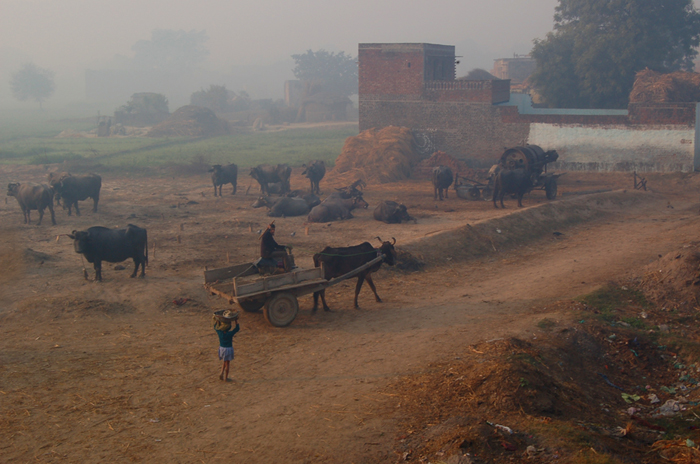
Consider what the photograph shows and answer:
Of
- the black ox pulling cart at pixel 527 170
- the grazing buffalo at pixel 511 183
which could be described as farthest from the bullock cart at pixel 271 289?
the black ox pulling cart at pixel 527 170

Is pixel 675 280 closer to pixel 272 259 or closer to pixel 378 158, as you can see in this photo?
pixel 272 259

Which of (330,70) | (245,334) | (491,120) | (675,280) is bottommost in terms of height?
(245,334)

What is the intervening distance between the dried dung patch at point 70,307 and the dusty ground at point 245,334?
41 millimetres

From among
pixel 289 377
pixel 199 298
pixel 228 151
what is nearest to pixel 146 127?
pixel 228 151

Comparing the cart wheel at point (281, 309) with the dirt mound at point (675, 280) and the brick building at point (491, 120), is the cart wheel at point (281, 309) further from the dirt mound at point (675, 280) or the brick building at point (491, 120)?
the brick building at point (491, 120)

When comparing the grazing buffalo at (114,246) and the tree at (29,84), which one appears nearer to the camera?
the grazing buffalo at (114,246)

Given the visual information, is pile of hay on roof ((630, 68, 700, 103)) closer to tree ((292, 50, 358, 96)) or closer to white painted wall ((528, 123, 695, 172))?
white painted wall ((528, 123, 695, 172))

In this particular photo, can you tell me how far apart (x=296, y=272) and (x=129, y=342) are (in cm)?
329

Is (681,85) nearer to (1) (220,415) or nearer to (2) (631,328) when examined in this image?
(2) (631,328)

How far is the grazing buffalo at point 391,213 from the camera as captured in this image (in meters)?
20.0

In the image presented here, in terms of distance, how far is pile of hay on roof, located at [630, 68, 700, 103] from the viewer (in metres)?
29.9

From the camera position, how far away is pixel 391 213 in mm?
20047

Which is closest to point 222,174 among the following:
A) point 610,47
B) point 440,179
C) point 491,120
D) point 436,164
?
point 440,179

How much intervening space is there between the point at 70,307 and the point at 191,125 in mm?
53770
